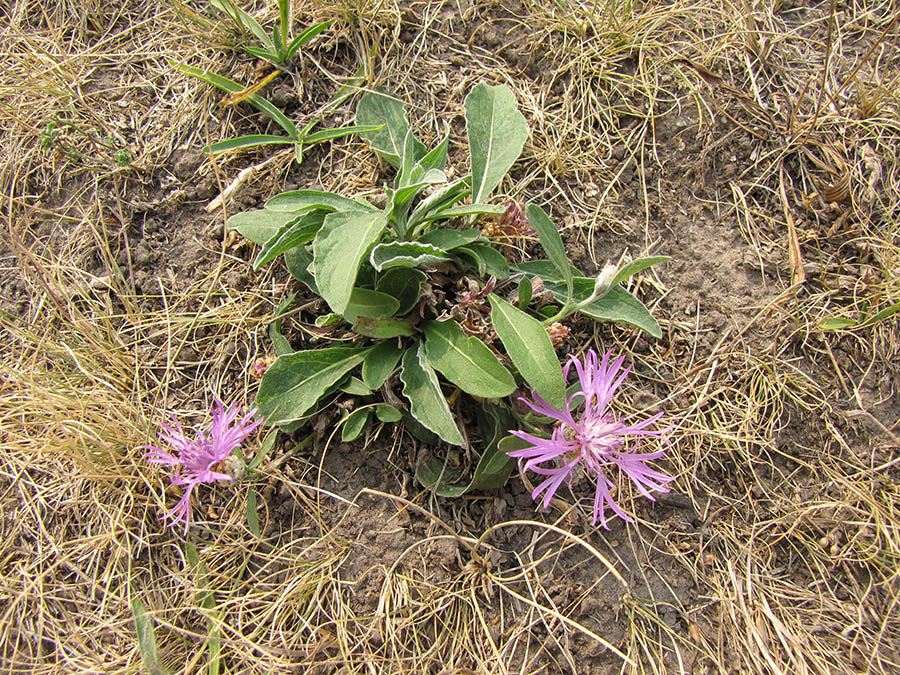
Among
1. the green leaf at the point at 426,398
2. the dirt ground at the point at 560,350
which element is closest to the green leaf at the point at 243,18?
the dirt ground at the point at 560,350

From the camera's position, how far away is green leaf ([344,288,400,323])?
1.67 m

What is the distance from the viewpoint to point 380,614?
1.68m

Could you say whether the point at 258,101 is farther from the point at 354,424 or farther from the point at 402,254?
the point at 354,424

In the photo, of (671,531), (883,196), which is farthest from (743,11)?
(671,531)

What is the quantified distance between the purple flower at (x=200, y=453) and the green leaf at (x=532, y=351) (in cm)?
78

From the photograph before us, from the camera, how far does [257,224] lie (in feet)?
6.20

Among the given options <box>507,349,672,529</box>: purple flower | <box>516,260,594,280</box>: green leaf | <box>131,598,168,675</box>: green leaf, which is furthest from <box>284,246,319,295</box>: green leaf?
<box>131,598,168,675</box>: green leaf

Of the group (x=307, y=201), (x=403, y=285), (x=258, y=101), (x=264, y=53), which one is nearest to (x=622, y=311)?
(x=403, y=285)

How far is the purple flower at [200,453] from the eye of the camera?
1.68 metres

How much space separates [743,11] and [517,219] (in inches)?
55.8

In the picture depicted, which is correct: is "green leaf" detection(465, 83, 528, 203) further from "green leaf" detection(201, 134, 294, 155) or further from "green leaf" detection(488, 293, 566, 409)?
"green leaf" detection(201, 134, 294, 155)

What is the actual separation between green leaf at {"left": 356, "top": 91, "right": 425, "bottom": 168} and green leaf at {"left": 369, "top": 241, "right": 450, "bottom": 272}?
511 mm

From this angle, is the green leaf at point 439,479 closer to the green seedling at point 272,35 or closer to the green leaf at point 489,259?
the green leaf at point 489,259

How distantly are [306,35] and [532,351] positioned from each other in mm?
1467
